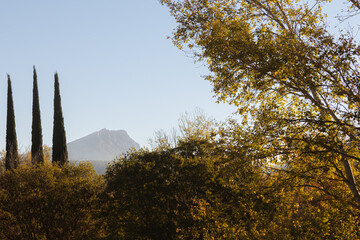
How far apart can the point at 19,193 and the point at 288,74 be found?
36.9ft

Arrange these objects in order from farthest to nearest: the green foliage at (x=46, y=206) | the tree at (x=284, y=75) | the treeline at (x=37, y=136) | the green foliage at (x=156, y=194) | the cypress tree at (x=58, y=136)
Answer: the treeline at (x=37, y=136) → the cypress tree at (x=58, y=136) → the green foliage at (x=156, y=194) → the green foliage at (x=46, y=206) → the tree at (x=284, y=75)

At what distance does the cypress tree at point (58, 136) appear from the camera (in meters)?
30.6

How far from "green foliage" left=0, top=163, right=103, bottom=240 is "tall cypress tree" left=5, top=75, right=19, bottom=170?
62.3ft

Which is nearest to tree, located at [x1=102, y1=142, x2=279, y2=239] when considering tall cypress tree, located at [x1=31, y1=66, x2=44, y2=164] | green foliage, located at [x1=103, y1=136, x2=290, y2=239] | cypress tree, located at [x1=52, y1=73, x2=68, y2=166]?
green foliage, located at [x1=103, y1=136, x2=290, y2=239]

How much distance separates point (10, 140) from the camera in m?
32.7

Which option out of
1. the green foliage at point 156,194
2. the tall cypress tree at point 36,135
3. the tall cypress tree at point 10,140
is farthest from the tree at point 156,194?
the tall cypress tree at point 10,140

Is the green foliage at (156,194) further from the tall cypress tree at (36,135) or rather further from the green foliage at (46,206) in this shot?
the tall cypress tree at (36,135)

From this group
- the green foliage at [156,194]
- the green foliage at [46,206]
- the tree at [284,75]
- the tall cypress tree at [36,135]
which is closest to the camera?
the tree at [284,75]

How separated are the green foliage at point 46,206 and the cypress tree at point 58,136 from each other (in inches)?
629

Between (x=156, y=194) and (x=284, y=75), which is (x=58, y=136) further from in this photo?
(x=284, y=75)

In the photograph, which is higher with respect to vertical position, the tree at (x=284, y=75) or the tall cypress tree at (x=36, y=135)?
the tall cypress tree at (x=36, y=135)

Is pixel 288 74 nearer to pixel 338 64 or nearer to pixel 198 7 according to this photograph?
pixel 338 64

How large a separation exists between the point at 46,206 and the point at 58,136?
1850cm

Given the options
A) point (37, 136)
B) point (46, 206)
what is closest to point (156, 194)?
point (46, 206)
